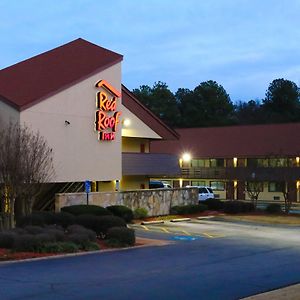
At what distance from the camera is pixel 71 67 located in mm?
33531

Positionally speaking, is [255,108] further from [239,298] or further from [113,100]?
[239,298]

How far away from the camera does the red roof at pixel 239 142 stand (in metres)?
Answer: 59.0

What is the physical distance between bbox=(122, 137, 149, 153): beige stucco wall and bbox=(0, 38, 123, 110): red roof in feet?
24.7

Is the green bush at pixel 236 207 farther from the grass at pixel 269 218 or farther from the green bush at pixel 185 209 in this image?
the green bush at pixel 185 209

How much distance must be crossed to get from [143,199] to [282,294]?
77.3ft

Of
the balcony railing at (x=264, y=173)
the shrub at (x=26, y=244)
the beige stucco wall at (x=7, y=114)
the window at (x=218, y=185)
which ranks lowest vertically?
the shrub at (x=26, y=244)

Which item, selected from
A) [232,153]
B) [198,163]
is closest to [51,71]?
[232,153]

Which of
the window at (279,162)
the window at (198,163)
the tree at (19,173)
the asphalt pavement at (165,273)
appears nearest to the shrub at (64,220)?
the tree at (19,173)

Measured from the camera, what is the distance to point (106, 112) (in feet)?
112

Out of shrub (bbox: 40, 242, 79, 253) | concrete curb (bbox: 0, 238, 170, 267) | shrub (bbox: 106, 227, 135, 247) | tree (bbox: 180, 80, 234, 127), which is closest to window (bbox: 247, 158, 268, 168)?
tree (bbox: 180, 80, 234, 127)

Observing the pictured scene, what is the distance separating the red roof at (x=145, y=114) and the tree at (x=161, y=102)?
50.3m

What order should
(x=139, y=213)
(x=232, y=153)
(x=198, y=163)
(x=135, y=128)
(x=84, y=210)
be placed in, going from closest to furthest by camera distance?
(x=84, y=210) → (x=139, y=213) → (x=135, y=128) → (x=232, y=153) → (x=198, y=163)

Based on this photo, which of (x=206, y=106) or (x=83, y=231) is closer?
(x=83, y=231)

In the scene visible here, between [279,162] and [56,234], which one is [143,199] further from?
[279,162]
